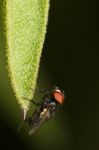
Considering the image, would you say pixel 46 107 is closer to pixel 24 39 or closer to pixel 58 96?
pixel 58 96

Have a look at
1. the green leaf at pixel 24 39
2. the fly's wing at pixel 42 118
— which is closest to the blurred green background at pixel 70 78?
the fly's wing at pixel 42 118

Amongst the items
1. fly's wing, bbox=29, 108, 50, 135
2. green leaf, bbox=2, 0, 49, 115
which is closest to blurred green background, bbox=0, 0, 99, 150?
fly's wing, bbox=29, 108, 50, 135

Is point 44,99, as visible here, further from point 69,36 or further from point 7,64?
point 7,64

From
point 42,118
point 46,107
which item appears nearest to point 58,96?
point 46,107

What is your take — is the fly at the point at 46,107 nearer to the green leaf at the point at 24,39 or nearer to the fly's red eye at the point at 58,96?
the fly's red eye at the point at 58,96

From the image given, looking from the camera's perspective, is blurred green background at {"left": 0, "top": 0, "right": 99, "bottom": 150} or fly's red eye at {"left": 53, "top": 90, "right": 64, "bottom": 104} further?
fly's red eye at {"left": 53, "top": 90, "right": 64, "bottom": 104}

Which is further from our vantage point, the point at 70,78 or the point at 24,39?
the point at 70,78

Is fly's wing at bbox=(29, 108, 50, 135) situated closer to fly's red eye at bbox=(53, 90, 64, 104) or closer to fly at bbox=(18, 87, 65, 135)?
fly at bbox=(18, 87, 65, 135)
